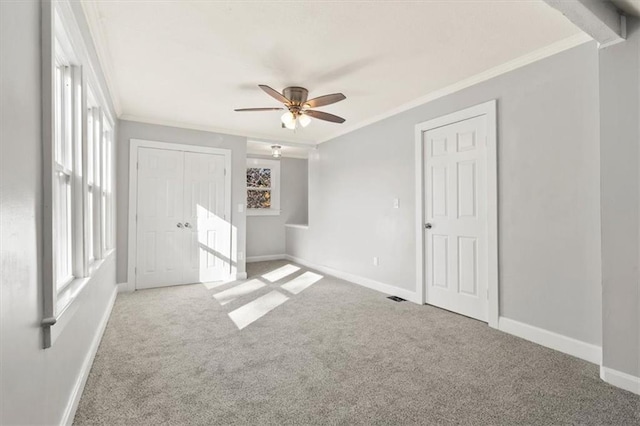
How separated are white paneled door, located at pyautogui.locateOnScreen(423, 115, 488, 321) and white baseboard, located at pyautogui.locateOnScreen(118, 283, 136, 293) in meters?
3.86

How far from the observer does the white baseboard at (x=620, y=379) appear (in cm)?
200

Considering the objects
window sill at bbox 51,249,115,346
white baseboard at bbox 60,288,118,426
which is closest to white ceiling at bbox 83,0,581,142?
window sill at bbox 51,249,115,346

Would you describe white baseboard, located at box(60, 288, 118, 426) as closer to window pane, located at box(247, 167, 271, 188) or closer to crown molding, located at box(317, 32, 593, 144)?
crown molding, located at box(317, 32, 593, 144)

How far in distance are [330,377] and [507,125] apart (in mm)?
2615

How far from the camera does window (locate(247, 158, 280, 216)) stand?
22.9 feet

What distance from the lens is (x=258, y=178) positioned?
279 inches

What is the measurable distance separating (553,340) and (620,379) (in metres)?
0.55

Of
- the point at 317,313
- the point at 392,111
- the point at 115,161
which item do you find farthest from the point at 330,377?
the point at 115,161

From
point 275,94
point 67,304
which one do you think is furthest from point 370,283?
point 67,304

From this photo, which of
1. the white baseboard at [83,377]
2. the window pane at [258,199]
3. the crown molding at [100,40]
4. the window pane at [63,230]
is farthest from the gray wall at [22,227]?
the window pane at [258,199]

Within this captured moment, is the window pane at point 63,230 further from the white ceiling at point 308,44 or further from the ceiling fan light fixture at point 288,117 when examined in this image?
the ceiling fan light fixture at point 288,117

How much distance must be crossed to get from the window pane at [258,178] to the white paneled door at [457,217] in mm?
4150

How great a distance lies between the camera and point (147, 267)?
4.53 metres

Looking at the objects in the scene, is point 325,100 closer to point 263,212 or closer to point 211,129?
point 211,129
